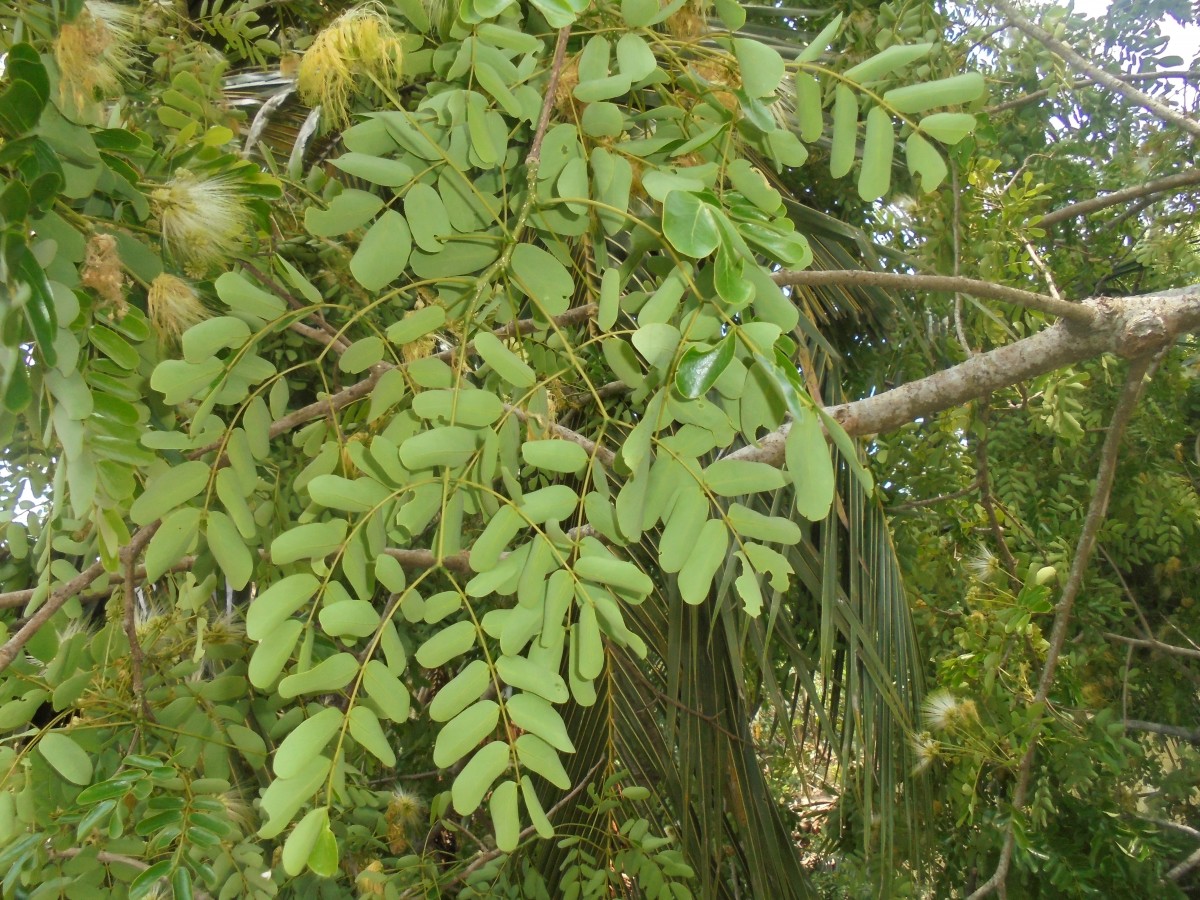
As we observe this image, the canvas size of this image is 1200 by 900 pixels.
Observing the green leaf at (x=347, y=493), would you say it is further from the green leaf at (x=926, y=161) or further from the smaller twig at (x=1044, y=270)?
the smaller twig at (x=1044, y=270)

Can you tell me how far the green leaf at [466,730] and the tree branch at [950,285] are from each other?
0.46 meters

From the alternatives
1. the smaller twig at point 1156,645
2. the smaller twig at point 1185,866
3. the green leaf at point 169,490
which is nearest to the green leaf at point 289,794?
the green leaf at point 169,490

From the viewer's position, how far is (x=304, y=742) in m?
0.43

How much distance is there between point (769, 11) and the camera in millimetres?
1317

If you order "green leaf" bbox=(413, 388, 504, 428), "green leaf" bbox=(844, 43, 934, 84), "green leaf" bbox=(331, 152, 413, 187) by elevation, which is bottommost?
"green leaf" bbox=(413, 388, 504, 428)

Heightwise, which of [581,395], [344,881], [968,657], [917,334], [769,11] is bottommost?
[344,881]

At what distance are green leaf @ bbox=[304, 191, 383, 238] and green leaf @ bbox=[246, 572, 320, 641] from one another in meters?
0.22

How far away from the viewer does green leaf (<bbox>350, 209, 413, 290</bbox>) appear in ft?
1.82

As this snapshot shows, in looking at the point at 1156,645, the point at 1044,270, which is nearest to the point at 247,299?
the point at 1044,270

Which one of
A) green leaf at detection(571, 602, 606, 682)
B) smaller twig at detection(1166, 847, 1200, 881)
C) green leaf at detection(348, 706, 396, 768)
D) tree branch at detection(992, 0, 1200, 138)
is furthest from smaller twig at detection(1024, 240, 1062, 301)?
smaller twig at detection(1166, 847, 1200, 881)

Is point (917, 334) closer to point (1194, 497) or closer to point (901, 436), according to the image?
point (901, 436)

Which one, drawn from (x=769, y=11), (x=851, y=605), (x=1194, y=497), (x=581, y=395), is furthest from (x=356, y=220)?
(x=1194, y=497)

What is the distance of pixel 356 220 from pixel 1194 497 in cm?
170

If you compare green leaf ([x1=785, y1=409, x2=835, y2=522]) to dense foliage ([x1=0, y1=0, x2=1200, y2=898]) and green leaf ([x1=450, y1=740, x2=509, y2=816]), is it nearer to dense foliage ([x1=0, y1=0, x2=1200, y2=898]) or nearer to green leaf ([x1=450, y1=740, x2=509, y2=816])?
dense foliage ([x1=0, y1=0, x2=1200, y2=898])
